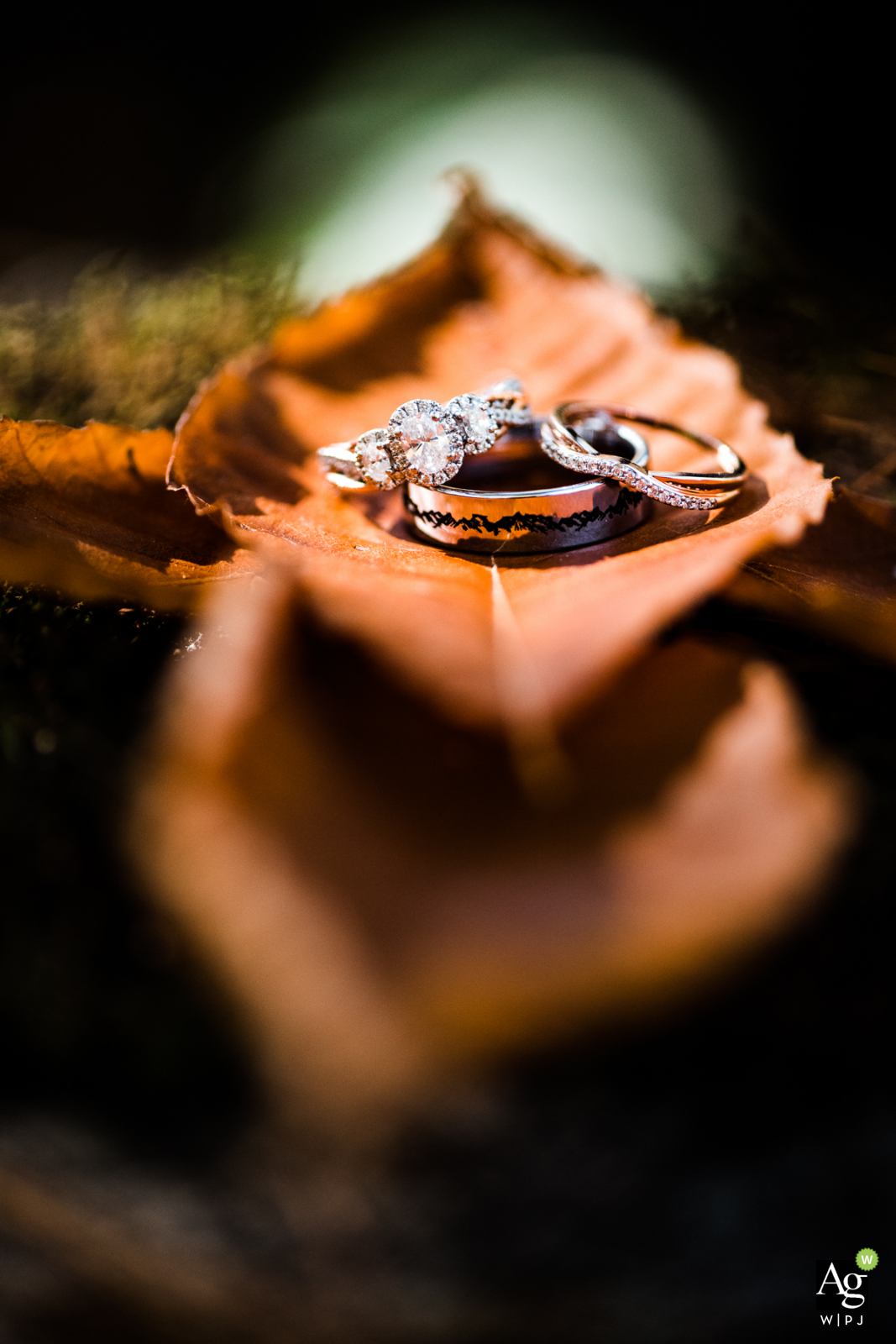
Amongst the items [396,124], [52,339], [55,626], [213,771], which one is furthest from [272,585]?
[396,124]

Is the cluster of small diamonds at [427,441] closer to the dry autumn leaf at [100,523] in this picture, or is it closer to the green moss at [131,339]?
the dry autumn leaf at [100,523]

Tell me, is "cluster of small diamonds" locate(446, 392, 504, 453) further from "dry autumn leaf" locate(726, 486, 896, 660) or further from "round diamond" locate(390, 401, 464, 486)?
"dry autumn leaf" locate(726, 486, 896, 660)

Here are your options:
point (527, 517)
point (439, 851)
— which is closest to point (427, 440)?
point (527, 517)

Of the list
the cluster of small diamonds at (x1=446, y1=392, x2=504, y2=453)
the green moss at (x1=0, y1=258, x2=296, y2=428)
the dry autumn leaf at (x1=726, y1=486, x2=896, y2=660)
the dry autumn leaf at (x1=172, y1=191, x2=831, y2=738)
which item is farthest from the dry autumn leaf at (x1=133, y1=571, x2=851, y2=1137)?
the green moss at (x1=0, y1=258, x2=296, y2=428)

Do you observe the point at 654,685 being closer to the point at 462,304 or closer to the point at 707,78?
the point at 462,304

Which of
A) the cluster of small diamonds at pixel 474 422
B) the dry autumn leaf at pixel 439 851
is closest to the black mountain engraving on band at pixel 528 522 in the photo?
the cluster of small diamonds at pixel 474 422

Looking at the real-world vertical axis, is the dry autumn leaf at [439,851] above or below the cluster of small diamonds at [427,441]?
below

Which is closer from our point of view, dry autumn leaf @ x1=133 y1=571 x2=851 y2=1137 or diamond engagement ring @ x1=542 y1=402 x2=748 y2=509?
dry autumn leaf @ x1=133 y1=571 x2=851 y2=1137

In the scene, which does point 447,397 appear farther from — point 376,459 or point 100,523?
point 100,523
